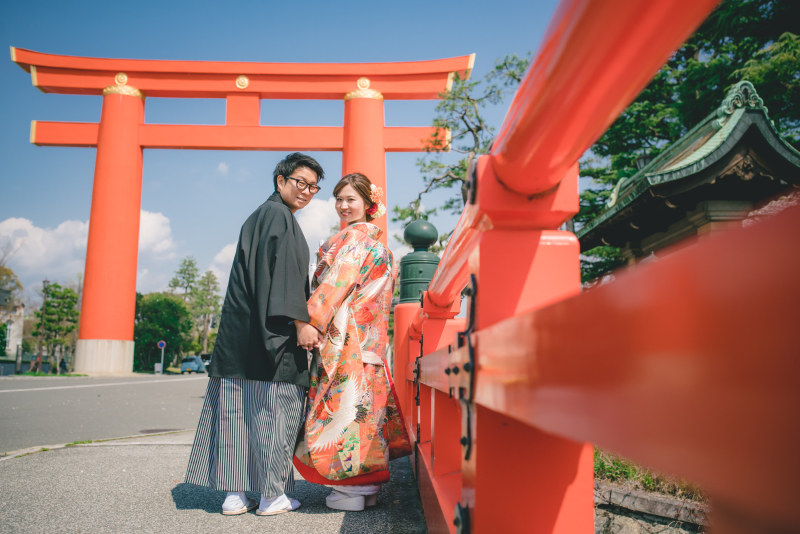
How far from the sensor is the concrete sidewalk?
1.54m

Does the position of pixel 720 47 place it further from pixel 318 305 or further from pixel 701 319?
pixel 701 319

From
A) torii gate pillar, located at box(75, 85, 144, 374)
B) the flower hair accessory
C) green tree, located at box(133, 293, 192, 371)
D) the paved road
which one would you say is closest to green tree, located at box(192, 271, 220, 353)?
green tree, located at box(133, 293, 192, 371)

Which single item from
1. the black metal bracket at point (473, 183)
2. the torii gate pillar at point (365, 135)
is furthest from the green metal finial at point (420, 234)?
the torii gate pillar at point (365, 135)

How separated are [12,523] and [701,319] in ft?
6.83

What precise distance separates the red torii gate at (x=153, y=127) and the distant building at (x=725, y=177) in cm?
760

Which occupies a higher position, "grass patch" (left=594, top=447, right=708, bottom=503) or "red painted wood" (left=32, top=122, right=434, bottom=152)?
"red painted wood" (left=32, top=122, right=434, bottom=152)

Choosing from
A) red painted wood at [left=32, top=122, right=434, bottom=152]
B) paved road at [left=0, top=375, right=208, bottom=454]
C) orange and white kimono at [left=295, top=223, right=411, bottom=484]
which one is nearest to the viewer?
orange and white kimono at [left=295, top=223, right=411, bottom=484]

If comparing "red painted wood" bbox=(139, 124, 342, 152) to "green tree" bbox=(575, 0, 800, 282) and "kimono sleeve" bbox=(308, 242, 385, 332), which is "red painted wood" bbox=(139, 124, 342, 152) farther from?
"kimono sleeve" bbox=(308, 242, 385, 332)

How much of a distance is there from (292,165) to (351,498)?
140 centimetres

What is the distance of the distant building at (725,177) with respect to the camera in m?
4.07

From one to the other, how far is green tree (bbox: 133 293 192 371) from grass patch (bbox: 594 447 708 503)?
2896 centimetres

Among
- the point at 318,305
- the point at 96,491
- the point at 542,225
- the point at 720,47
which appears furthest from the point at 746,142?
the point at 96,491

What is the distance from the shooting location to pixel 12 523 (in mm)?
1542

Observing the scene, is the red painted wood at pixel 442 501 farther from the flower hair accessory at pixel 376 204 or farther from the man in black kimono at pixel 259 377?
the flower hair accessory at pixel 376 204
